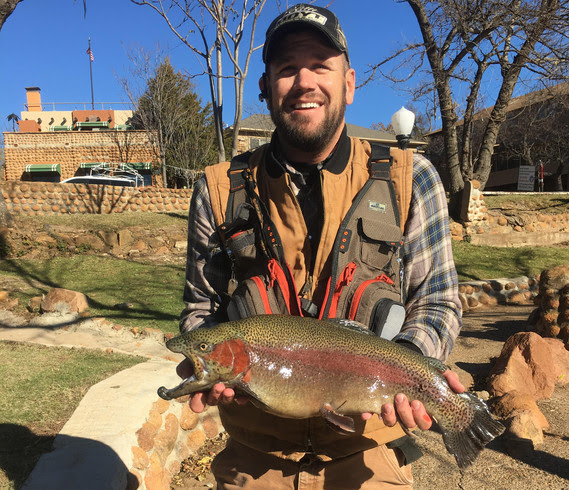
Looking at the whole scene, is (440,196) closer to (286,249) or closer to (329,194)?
(329,194)

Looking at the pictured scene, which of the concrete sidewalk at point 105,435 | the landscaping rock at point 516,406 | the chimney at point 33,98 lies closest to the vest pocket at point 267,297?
the concrete sidewalk at point 105,435

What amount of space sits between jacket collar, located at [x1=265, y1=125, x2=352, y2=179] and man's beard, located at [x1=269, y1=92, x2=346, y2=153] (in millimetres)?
75

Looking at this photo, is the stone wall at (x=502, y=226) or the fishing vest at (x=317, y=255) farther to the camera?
the stone wall at (x=502, y=226)

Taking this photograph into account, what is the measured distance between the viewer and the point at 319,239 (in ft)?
7.00

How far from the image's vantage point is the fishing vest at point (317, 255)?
200cm

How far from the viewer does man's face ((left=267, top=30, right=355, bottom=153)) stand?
6.87 feet

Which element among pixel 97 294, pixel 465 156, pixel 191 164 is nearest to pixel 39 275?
pixel 97 294

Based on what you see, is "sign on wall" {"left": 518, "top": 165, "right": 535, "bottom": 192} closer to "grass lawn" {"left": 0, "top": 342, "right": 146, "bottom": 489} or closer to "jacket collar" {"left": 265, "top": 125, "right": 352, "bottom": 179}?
"grass lawn" {"left": 0, "top": 342, "right": 146, "bottom": 489}

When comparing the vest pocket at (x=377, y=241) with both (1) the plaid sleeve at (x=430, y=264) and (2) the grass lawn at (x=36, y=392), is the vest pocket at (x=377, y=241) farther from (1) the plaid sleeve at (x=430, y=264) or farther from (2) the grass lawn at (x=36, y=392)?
(2) the grass lawn at (x=36, y=392)

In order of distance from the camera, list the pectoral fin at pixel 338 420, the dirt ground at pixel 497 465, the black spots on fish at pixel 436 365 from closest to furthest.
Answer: the pectoral fin at pixel 338 420
the black spots on fish at pixel 436 365
the dirt ground at pixel 497 465

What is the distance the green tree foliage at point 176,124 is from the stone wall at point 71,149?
237 cm

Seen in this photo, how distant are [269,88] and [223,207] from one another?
1.92 ft

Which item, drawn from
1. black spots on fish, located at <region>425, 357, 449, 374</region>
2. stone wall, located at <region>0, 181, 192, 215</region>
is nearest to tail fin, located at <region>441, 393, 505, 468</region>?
black spots on fish, located at <region>425, 357, 449, 374</region>

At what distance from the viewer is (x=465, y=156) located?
17953mm
